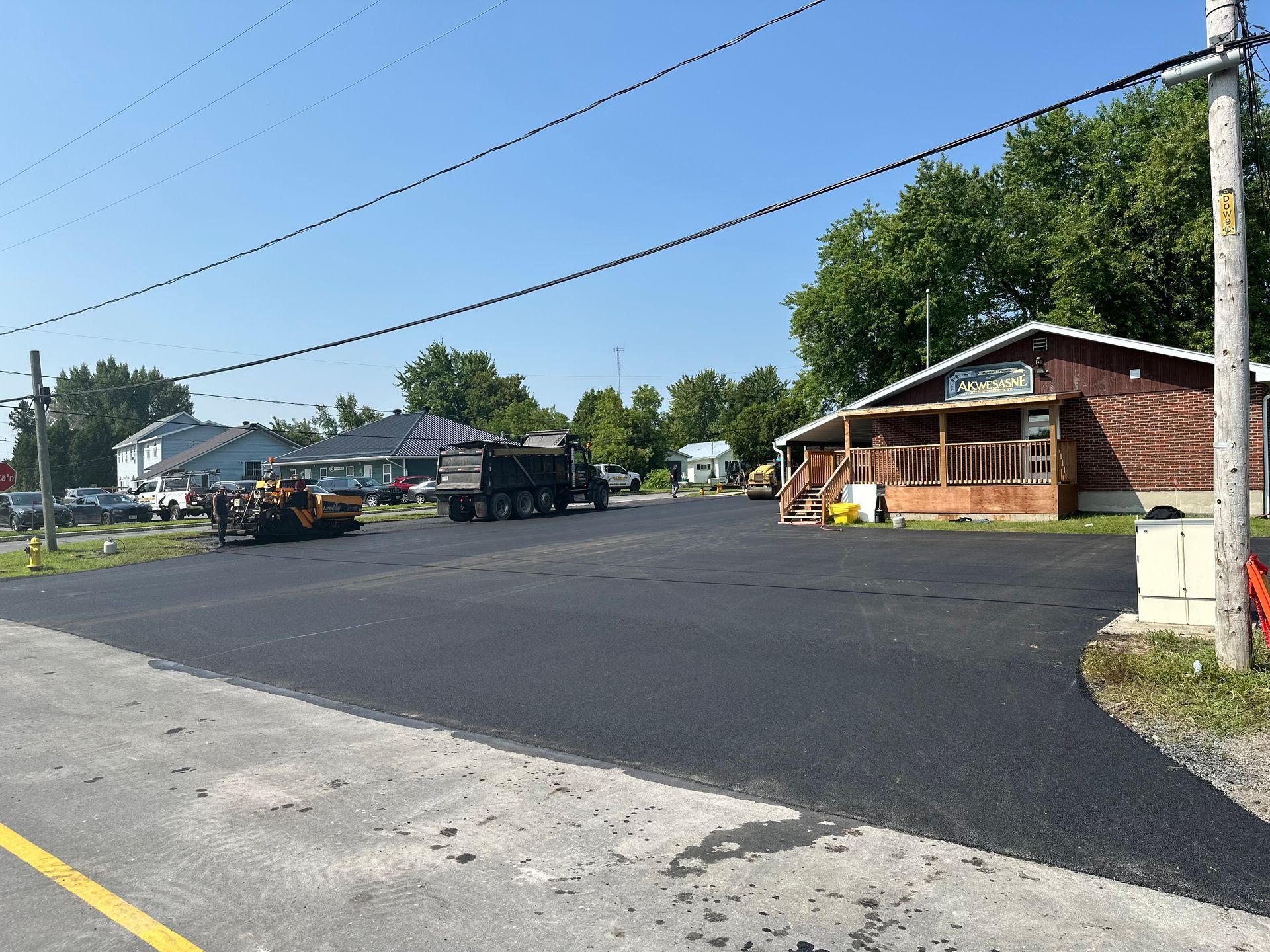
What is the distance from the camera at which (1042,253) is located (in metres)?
43.3

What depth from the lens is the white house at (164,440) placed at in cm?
7512

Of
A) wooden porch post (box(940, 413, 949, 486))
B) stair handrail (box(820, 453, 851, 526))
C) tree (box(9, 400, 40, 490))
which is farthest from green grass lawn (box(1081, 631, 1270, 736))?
tree (box(9, 400, 40, 490))

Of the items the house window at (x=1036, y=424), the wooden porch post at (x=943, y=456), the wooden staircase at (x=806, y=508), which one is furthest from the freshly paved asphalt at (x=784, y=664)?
the wooden staircase at (x=806, y=508)

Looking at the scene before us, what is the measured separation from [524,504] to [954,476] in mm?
16063

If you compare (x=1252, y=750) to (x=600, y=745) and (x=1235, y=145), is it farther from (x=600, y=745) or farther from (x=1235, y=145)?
(x=1235, y=145)

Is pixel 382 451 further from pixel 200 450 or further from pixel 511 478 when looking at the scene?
pixel 511 478

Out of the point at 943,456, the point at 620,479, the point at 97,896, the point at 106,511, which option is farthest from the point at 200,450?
the point at 97,896

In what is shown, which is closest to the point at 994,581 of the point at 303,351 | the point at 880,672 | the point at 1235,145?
the point at 880,672

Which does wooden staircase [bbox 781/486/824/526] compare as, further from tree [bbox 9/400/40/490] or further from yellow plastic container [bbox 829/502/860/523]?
tree [bbox 9/400/40/490]

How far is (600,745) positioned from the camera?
20.3 ft

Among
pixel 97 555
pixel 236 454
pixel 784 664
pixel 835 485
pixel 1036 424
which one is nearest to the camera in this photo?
pixel 784 664

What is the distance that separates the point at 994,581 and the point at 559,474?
24484 millimetres

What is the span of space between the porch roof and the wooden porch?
3cm

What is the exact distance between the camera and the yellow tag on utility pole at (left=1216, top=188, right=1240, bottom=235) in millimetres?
→ 7469
